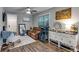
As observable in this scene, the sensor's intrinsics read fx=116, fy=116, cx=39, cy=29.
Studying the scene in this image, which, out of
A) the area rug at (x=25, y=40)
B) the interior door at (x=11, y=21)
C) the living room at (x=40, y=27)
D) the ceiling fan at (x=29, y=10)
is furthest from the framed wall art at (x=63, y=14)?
the interior door at (x=11, y=21)

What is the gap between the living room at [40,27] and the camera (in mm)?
1884

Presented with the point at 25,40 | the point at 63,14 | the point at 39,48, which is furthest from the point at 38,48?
the point at 63,14

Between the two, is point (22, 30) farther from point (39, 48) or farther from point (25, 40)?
point (39, 48)

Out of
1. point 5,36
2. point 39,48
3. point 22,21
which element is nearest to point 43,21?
point 22,21

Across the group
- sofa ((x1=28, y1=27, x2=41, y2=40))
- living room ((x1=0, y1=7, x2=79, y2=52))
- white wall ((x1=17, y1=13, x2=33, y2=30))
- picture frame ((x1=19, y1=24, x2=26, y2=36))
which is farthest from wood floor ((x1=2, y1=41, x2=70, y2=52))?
white wall ((x1=17, y1=13, x2=33, y2=30))

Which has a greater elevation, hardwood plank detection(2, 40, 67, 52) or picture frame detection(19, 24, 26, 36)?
picture frame detection(19, 24, 26, 36)

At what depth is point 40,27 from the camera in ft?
6.56

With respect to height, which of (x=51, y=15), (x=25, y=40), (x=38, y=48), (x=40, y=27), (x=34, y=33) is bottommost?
(x=38, y=48)

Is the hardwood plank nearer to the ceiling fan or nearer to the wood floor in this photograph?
the wood floor

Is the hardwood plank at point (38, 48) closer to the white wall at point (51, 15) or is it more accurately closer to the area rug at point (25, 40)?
the area rug at point (25, 40)

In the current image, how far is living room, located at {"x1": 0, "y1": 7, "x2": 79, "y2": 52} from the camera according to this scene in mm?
1884

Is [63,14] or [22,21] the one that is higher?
[63,14]

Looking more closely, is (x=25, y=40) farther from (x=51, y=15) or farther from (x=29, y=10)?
(x=51, y=15)
